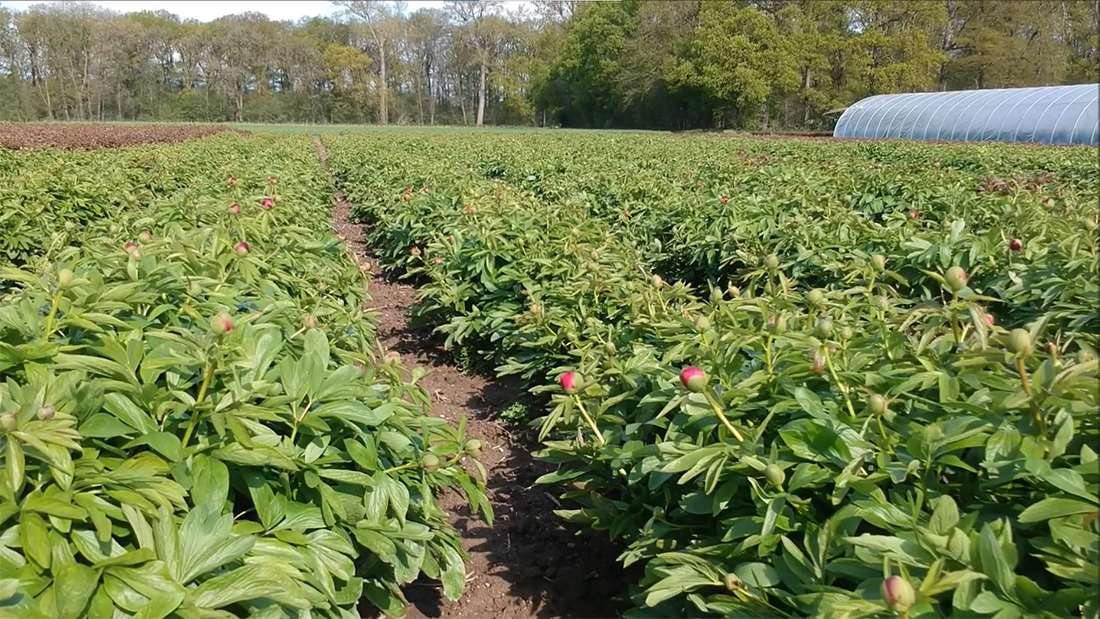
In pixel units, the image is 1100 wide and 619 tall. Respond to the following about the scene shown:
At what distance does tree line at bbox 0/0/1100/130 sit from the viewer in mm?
29828

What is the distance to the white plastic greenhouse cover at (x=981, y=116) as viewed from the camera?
21.8m

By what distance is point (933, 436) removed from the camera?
130cm

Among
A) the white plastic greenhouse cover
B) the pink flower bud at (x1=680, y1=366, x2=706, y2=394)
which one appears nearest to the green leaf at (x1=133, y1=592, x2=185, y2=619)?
the pink flower bud at (x1=680, y1=366, x2=706, y2=394)

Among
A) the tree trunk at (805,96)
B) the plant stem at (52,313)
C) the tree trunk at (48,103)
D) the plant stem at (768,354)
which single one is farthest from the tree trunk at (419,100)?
the plant stem at (768,354)

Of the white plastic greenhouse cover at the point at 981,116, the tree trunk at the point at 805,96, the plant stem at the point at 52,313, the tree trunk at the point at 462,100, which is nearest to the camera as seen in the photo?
the plant stem at the point at 52,313

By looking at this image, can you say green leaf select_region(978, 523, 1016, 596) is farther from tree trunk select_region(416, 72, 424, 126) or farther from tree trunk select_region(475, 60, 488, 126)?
tree trunk select_region(416, 72, 424, 126)

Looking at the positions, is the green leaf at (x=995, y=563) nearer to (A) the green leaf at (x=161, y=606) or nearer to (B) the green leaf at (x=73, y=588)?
(A) the green leaf at (x=161, y=606)

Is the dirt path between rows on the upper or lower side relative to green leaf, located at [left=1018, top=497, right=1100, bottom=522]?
lower

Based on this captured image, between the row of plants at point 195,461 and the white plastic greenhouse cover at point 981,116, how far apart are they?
71.7ft

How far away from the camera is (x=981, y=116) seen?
81.0ft

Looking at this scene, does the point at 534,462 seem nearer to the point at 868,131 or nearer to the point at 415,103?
the point at 868,131

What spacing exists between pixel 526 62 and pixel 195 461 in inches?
2508

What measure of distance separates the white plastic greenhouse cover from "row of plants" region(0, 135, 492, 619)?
21853 mm

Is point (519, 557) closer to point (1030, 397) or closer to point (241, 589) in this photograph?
point (241, 589)
